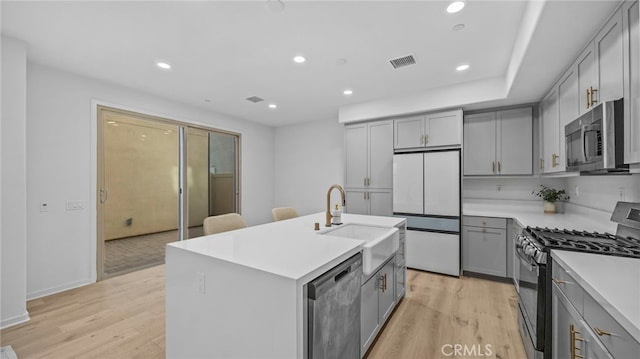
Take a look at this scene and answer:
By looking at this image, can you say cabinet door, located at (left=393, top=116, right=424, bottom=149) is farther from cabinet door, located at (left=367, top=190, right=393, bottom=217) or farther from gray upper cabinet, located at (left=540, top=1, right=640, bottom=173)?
gray upper cabinet, located at (left=540, top=1, right=640, bottom=173)

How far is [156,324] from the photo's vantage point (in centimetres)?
241

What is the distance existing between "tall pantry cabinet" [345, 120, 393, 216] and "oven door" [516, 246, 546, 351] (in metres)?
2.26

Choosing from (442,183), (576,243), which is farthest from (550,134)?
(576,243)

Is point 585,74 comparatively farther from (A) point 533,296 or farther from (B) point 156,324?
(B) point 156,324

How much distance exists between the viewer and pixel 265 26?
7.27 ft

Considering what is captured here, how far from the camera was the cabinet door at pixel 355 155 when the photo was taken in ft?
14.6

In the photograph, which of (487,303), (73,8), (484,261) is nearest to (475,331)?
(487,303)

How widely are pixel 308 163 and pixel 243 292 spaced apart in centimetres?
454

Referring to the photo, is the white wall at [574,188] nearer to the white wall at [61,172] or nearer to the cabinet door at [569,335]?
the cabinet door at [569,335]

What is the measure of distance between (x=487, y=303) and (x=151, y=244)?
18.7ft

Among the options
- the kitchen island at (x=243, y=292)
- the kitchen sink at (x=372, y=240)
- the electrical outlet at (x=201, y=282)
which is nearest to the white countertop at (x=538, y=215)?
the kitchen sink at (x=372, y=240)

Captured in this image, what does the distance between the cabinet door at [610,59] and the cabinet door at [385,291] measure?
1.89m

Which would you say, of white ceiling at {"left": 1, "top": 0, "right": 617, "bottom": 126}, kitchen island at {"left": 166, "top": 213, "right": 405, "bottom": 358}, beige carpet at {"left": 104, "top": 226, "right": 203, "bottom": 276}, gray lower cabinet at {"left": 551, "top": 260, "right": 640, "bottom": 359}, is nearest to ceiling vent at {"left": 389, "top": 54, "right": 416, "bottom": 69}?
white ceiling at {"left": 1, "top": 0, "right": 617, "bottom": 126}

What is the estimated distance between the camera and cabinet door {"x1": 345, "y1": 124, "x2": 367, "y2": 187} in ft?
14.6
